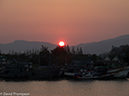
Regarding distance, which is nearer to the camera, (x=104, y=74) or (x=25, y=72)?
(x=104, y=74)

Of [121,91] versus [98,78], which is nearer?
[121,91]

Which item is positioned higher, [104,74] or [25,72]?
[25,72]

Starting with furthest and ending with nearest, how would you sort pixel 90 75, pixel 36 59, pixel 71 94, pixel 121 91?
pixel 36 59, pixel 90 75, pixel 121 91, pixel 71 94

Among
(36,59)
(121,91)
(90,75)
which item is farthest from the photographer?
(36,59)

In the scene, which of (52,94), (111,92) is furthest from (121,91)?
(52,94)

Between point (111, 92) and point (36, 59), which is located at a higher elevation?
point (36, 59)

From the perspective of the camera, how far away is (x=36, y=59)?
114 meters

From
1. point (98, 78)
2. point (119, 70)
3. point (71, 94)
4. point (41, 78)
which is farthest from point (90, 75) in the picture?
point (71, 94)

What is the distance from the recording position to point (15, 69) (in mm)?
76062

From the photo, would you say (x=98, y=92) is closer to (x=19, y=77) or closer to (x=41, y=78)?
(x=41, y=78)

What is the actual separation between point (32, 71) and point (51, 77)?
244 inches

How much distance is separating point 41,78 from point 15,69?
29.5ft

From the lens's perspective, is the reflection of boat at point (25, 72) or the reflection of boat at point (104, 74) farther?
the reflection of boat at point (25, 72)

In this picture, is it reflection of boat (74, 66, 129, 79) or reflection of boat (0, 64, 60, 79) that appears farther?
reflection of boat (0, 64, 60, 79)
